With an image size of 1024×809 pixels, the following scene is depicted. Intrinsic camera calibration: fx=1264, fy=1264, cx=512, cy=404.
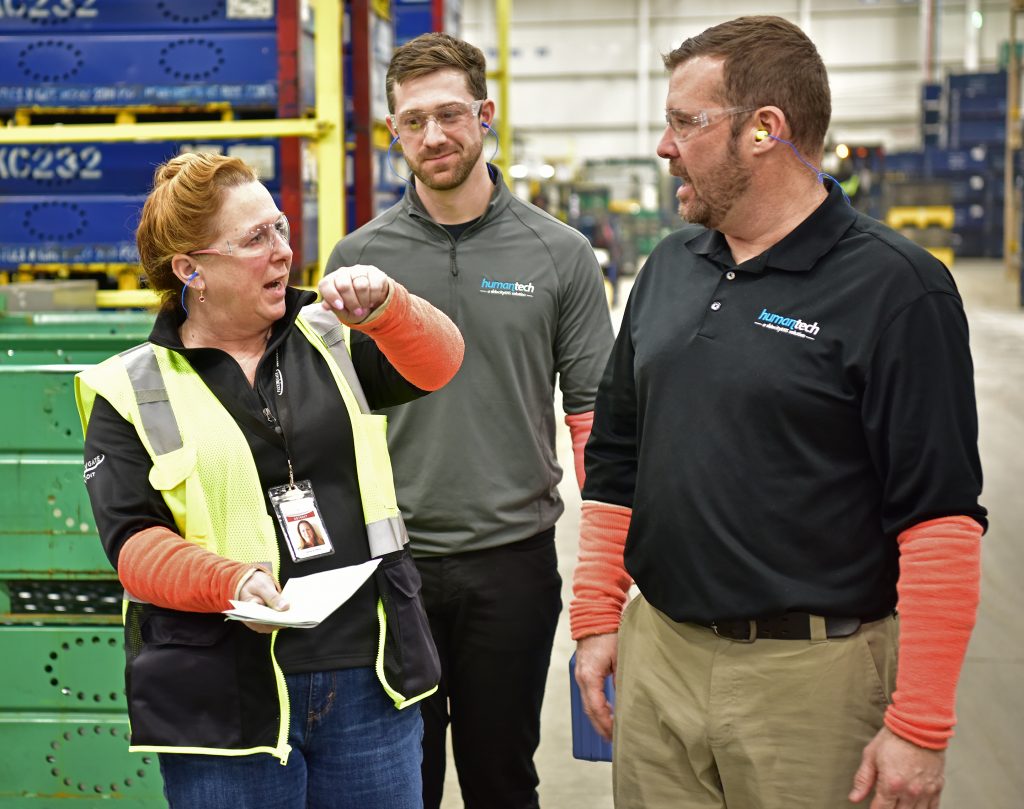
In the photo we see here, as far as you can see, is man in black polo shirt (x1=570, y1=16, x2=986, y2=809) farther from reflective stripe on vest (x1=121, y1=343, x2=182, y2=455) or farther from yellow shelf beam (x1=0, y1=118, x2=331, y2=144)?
yellow shelf beam (x1=0, y1=118, x2=331, y2=144)

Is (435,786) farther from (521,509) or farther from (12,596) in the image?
(12,596)

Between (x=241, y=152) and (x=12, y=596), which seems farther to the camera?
(x=241, y=152)

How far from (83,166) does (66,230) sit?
0.32 meters

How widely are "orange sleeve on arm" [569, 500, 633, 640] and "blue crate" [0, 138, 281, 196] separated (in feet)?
13.2

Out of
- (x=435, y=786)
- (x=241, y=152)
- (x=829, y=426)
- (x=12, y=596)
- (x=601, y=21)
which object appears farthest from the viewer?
(x=601, y=21)

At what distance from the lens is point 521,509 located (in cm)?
294

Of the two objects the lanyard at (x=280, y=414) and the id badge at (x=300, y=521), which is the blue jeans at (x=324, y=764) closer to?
the id badge at (x=300, y=521)

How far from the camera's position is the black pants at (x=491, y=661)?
2.90 metres

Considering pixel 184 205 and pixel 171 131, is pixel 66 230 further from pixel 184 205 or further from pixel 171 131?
pixel 184 205

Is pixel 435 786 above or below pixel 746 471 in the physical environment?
below

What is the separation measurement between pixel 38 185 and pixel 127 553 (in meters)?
4.61

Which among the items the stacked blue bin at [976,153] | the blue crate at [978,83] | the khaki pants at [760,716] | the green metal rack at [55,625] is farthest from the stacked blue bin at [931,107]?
the khaki pants at [760,716]

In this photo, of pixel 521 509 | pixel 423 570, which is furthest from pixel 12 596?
pixel 521 509

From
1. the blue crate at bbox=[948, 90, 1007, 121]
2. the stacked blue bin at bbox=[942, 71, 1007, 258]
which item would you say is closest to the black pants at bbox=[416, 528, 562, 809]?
the stacked blue bin at bbox=[942, 71, 1007, 258]
